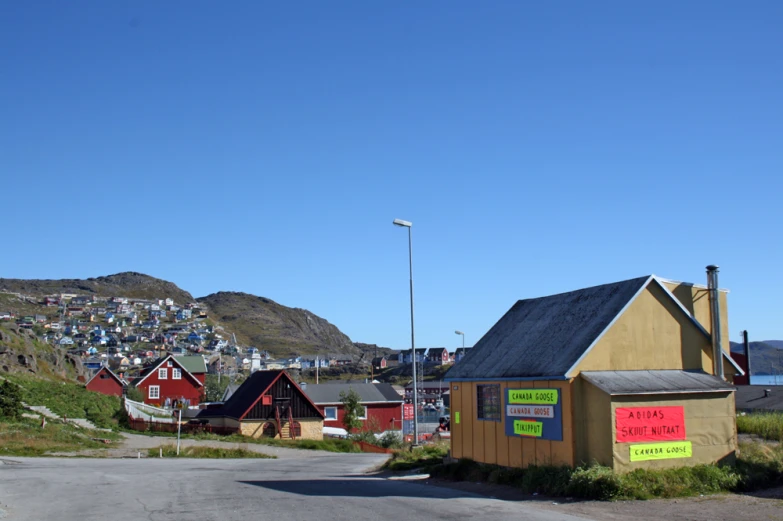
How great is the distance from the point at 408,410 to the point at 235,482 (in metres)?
51.9

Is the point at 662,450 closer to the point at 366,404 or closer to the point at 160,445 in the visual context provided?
the point at 160,445

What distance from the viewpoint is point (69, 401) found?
57.1 meters

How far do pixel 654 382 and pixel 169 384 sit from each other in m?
74.4

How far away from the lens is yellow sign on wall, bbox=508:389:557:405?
18255 mm

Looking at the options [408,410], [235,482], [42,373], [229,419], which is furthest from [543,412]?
[42,373]

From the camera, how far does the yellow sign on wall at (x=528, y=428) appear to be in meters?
18.5

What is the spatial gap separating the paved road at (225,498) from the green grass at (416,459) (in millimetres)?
1579

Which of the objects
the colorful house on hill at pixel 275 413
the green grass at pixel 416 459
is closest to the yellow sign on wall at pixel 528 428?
the green grass at pixel 416 459

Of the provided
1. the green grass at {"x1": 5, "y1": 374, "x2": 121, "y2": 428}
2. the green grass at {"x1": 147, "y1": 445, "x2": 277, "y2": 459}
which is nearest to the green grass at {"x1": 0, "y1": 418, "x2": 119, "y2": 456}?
the green grass at {"x1": 147, "y1": 445, "x2": 277, "y2": 459}

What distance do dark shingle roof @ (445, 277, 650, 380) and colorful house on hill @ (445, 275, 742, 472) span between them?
44 mm

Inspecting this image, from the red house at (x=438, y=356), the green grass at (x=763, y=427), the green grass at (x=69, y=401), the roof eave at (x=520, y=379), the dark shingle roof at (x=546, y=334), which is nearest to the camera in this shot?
the roof eave at (x=520, y=379)

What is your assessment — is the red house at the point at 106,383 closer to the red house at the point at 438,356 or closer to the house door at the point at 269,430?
the house door at the point at 269,430

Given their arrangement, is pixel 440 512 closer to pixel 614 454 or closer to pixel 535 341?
pixel 614 454

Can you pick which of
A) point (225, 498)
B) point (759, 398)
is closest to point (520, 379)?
point (225, 498)
